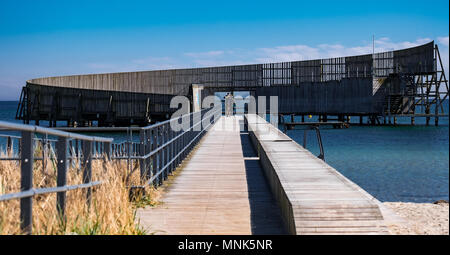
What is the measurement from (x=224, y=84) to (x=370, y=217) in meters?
49.0

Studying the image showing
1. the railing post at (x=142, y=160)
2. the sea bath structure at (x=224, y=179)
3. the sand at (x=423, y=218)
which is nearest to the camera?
the sea bath structure at (x=224, y=179)

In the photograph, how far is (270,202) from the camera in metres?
7.43

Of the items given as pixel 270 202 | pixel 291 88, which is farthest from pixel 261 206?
pixel 291 88

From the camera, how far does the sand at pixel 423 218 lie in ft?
28.9

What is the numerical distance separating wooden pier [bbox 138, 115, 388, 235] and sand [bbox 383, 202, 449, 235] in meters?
2.17

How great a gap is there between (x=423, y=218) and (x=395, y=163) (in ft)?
53.1

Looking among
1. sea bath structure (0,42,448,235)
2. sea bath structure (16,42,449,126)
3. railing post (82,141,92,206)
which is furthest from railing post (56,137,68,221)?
sea bath structure (16,42,449,126)

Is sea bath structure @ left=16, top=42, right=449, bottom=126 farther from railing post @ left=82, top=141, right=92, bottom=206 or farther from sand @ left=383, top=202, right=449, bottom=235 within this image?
railing post @ left=82, top=141, right=92, bottom=206

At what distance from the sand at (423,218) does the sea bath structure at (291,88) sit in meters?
34.7

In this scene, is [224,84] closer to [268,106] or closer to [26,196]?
[268,106]

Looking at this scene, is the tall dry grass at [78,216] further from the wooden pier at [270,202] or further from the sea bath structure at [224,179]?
the wooden pier at [270,202]

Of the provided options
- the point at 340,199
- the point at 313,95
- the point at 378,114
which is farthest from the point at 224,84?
the point at 340,199

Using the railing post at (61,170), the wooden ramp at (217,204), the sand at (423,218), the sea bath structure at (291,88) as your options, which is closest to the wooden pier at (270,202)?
the wooden ramp at (217,204)

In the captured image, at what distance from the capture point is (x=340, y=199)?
17.4ft
